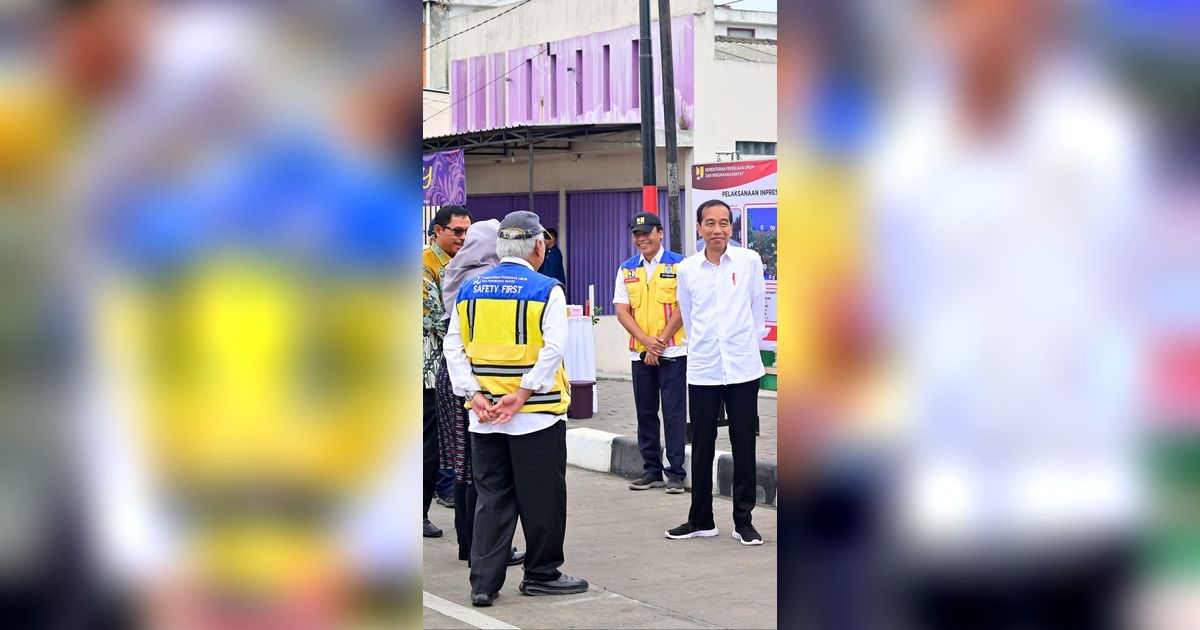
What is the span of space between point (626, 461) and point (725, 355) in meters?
2.69

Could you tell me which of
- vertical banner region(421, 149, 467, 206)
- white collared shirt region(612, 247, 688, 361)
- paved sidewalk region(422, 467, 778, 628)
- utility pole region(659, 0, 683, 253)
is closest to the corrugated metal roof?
vertical banner region(421, 149, 467, 206)

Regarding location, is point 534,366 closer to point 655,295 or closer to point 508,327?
point 508,327

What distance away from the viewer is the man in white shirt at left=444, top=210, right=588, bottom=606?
5.62 metres

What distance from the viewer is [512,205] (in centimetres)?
1988

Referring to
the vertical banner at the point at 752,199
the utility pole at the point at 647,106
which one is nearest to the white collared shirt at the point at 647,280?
the utility pole at the point at 647,106

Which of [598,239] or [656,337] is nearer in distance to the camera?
[656,337]

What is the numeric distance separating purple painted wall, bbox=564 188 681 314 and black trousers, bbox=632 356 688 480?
8618 millimetres

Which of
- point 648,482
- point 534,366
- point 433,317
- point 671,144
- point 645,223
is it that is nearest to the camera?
point 534,366

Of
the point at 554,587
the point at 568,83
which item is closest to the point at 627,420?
the point at 554,587

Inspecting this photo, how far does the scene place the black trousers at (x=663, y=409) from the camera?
333 inches

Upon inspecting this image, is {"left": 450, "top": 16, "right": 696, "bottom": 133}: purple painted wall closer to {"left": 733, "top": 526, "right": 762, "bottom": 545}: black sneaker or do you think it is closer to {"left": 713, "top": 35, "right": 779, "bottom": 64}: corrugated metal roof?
{"left": 713, "top": 35, "right": 779, "bottom": 64}: corrugated metal roof

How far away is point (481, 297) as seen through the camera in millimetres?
5660
